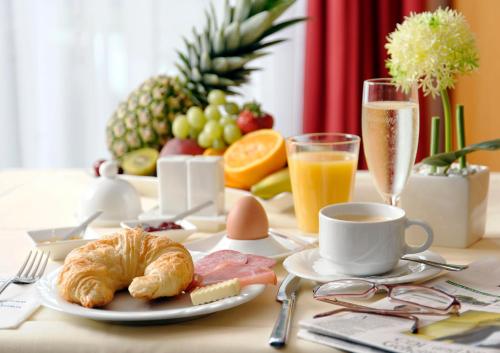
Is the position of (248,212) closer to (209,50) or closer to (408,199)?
(408,199)

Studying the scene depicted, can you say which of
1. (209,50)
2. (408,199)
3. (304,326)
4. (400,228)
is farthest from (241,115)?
(304,326)

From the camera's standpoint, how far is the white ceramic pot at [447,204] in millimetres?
1291

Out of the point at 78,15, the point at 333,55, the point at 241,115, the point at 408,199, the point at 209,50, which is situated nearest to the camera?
the point at 408,199

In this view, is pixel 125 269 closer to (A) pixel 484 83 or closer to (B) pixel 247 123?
(B) pixel 247 123

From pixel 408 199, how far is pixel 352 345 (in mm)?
566

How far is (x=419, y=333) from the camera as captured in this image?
83 cm

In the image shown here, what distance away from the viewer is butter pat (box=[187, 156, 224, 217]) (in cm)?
157

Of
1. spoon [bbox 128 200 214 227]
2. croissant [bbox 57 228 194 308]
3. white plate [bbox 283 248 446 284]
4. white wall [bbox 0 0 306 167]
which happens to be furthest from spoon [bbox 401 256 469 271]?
white wall [bbox 0 0 306 167]

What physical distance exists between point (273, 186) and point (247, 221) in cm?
50

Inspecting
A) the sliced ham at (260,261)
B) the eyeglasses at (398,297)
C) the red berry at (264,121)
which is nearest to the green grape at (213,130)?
the red berry at (264,121)

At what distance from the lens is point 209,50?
2170 mm

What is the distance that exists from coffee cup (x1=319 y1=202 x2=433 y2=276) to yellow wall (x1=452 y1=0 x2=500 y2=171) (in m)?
2.25

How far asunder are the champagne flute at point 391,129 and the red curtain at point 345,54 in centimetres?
212

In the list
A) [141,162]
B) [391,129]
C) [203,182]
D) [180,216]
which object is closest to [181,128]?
[141,162]
